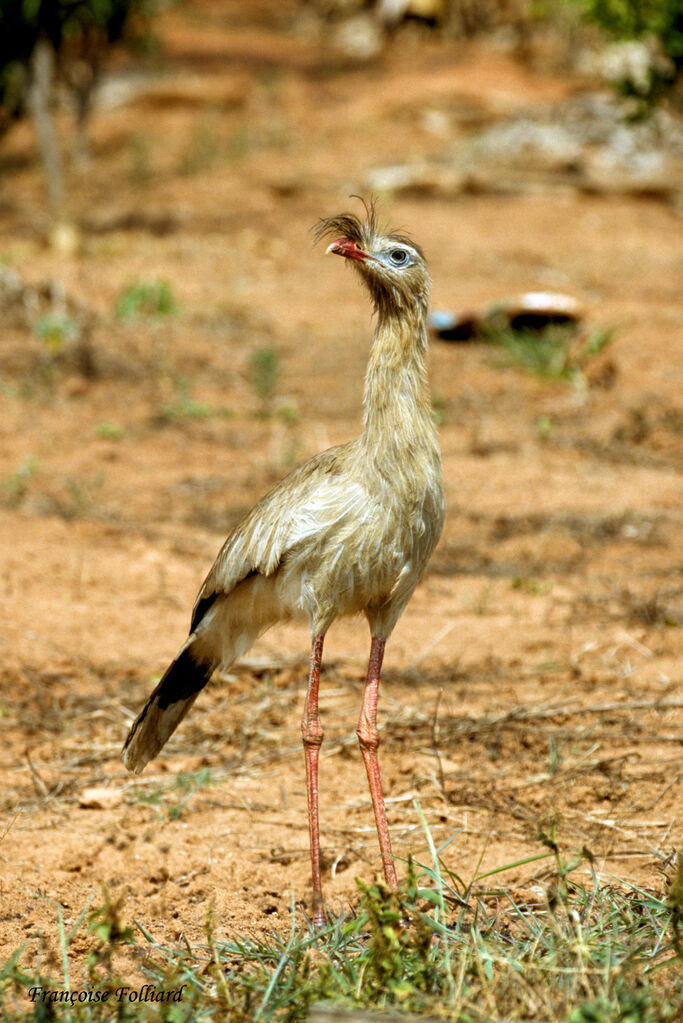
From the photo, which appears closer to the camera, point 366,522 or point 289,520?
point 366,522

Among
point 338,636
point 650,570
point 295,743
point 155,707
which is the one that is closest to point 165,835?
point 155,707

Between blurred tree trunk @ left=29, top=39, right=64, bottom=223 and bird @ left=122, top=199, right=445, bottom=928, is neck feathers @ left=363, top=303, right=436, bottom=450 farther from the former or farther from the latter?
blurred tree trunk @ left=29, top=39, right=64, bottom=223

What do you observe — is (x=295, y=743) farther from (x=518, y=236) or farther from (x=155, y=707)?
(x=518, y=236)

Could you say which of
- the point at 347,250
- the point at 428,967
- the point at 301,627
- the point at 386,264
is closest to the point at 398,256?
the point at 386,264

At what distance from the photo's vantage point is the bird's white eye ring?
305cm

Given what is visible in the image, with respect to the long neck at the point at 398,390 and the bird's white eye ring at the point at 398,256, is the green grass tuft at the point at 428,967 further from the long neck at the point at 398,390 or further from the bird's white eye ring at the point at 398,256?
the bird's white eye ring at the point at 398,256

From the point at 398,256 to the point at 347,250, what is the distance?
16 cm

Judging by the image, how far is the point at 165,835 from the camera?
3.33 metres

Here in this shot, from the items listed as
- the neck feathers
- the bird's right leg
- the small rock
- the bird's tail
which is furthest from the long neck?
the small rock

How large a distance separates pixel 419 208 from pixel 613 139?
3455 millimetres

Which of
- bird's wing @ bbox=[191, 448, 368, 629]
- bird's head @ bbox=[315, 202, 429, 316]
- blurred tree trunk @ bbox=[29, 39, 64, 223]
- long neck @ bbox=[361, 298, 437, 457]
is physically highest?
blurred tree trunk @ bbox=[29, 39, 64, 223]

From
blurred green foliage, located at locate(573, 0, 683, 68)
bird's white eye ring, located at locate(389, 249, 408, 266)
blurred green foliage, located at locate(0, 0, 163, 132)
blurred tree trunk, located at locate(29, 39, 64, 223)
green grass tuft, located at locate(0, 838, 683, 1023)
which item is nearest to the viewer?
green grass tuft, located at locate(0, 838, 683, 1023)

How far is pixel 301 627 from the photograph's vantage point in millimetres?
3955

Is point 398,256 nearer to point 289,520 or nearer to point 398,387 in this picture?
point 398,387
